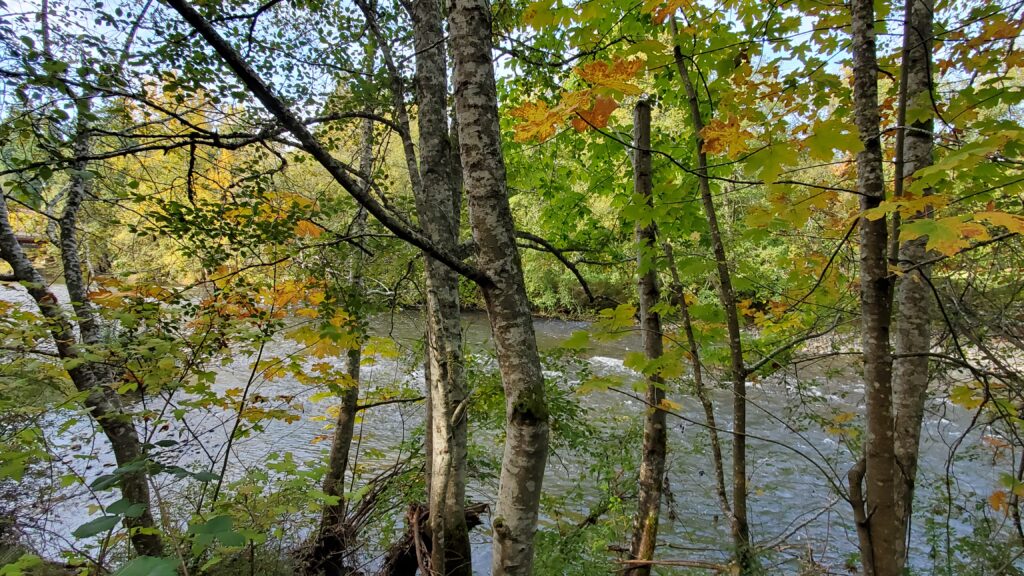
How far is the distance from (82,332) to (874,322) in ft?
16.9

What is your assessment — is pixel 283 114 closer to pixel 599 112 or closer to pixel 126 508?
pixel 599 112

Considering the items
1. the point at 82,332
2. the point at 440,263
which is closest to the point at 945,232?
the point at 440,263

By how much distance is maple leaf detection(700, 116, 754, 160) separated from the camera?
195cm

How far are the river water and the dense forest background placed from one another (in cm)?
10

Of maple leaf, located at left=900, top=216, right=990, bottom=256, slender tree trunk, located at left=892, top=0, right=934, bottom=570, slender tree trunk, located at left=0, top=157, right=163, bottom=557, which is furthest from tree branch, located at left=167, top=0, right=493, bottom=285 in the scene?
slender tree trunk, located at left=0, top=157, right=163, bottom=557

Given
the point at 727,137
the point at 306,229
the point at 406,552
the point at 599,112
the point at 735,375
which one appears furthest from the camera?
the point at 406,552

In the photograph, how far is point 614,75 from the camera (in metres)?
1.53

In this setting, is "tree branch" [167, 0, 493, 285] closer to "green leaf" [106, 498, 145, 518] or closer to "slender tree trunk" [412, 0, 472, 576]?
"slender tree trunk" [412, 0, 472, 576]

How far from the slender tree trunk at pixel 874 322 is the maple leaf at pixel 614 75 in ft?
2.52

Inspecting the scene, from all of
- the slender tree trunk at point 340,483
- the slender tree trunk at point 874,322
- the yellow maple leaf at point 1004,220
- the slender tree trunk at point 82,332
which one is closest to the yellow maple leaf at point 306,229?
the slender tree trunk at point 340,483

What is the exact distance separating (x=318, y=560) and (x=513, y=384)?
12.8 feet

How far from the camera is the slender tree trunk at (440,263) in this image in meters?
2.64

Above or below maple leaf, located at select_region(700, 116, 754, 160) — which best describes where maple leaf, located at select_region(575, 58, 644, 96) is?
below

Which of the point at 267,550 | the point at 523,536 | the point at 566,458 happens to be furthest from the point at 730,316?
the point at 566,458
